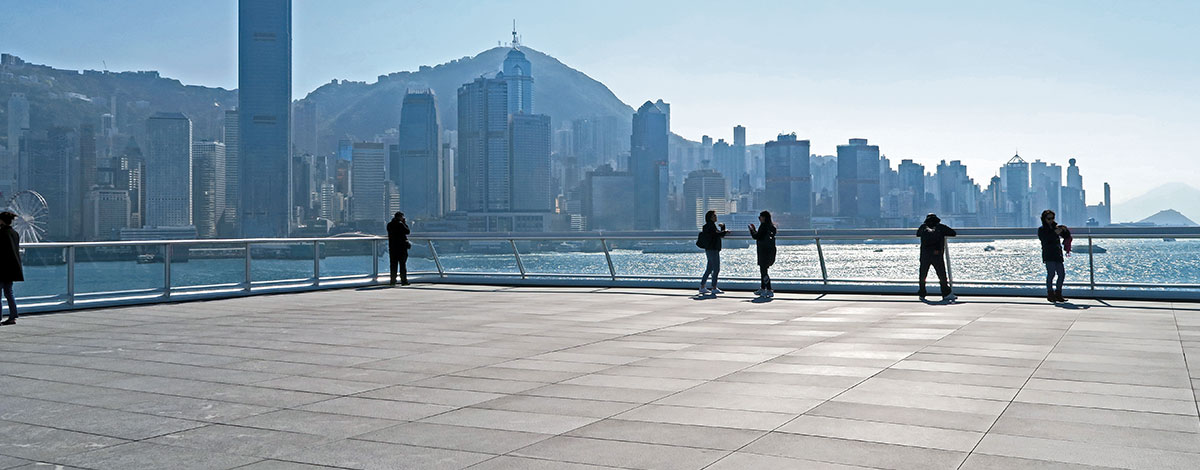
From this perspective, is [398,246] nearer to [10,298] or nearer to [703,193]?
[10,298]

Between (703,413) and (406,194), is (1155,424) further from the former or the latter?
(406,194)

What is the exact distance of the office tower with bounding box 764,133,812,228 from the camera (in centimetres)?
17788

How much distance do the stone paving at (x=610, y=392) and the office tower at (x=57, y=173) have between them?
415ft

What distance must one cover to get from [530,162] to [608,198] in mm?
17327

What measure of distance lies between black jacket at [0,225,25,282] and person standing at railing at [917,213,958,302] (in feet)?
42.9

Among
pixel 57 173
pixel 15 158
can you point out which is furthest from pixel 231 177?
pixel 57 173

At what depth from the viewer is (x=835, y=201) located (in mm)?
181500

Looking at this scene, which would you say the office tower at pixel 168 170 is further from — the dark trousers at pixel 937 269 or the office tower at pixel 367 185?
the dark trousers at pixel 937 269

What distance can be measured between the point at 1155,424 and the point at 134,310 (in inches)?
530

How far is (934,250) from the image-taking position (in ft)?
49.5

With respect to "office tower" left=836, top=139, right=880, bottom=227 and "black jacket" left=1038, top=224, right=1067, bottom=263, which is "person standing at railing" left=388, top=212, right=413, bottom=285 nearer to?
"black jacket" left=1038, top=224, right=1067, bottom=263

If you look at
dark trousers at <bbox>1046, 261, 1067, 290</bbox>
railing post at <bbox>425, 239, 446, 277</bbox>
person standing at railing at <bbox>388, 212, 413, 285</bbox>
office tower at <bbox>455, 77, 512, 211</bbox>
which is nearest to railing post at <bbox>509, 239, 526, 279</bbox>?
railing post at <bbox>425, 239, 446, 277</bbox>

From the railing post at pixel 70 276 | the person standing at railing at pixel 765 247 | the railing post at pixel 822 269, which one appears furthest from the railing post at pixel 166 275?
the railing post at pixel 822 269

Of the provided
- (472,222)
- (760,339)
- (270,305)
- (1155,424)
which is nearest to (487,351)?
(760,339)
